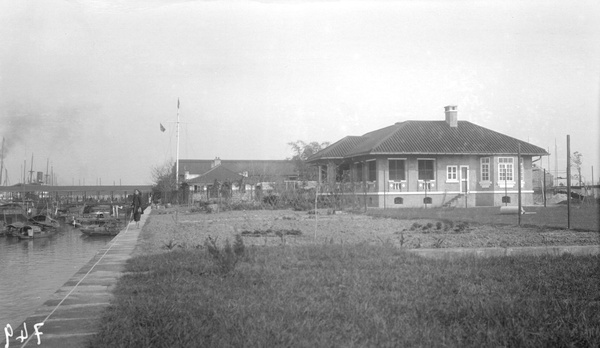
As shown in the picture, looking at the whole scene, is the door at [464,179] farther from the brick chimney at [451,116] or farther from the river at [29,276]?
the river at [29,276]

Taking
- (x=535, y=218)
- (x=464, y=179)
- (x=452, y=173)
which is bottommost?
(x=535, y=218)

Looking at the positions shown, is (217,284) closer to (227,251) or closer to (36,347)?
(227,251)

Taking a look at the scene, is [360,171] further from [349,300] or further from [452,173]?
[349,300]

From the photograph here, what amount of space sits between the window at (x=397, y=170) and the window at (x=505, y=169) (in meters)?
6.89

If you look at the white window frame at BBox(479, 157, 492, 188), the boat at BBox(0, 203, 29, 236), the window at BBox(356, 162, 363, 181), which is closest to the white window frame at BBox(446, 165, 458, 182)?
the white window frame at BBox(479, 157, 492, 188)

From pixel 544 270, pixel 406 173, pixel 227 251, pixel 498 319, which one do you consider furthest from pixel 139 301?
pixel 406 173

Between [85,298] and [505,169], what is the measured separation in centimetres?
3606

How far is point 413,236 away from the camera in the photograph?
14.9 meters

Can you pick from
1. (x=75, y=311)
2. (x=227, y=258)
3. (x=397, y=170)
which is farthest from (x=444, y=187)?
(x=75, y=311)

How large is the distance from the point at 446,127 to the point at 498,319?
37.4 meters

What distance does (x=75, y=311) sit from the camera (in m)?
7.07

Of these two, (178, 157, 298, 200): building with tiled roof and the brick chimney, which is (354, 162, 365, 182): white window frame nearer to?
the brick chimney

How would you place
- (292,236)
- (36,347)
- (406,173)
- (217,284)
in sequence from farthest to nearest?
(406,173) < (292,236) < (217,284) < (36,347)

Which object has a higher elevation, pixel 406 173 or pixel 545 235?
pixel 406 173
